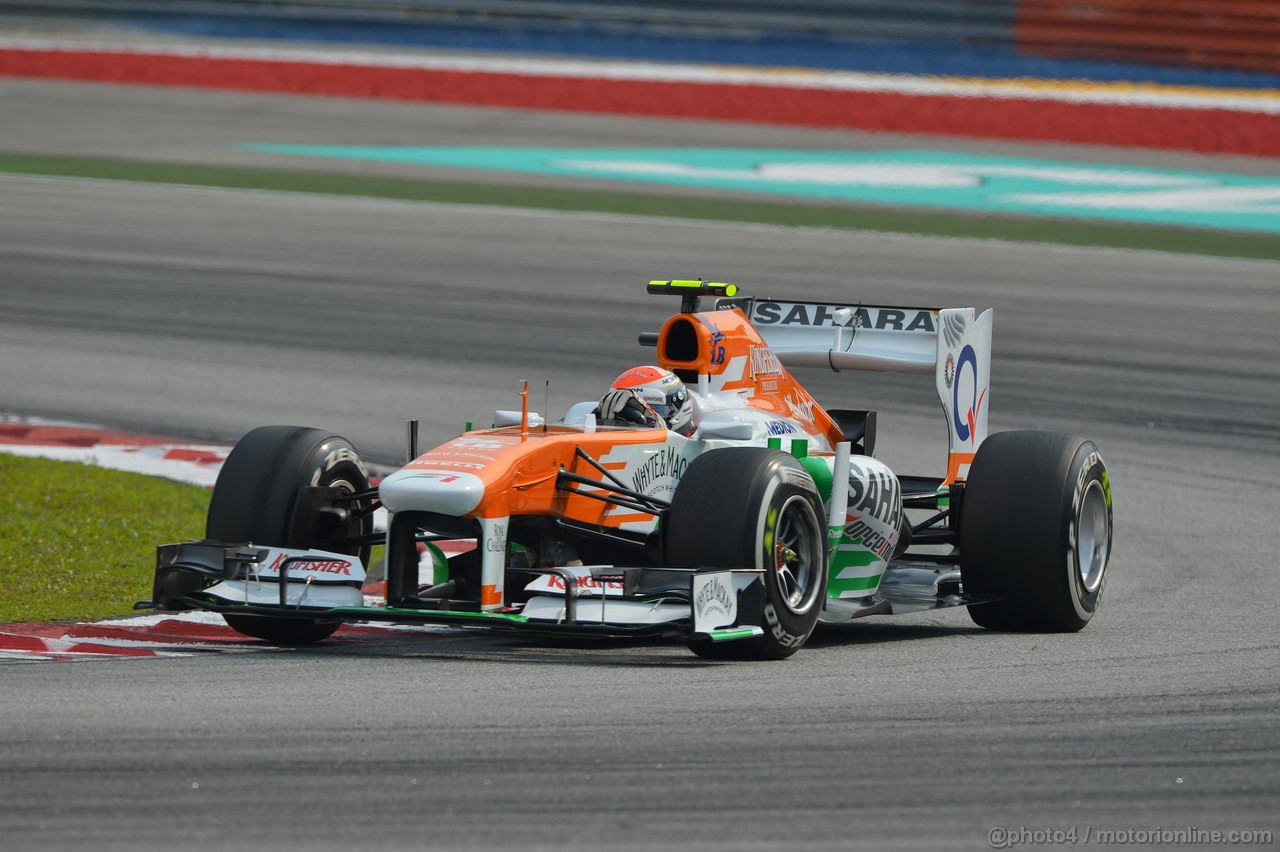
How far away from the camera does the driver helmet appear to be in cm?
856

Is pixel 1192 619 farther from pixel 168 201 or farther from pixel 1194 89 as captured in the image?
pixel 1194 89

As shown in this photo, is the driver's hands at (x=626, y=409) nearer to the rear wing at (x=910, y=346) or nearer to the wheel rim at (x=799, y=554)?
the wheel rim at (x=799, y=554)

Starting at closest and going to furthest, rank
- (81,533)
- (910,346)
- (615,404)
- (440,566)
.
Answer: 1. (440,566)
2. (615,404)
3. (910,346)
4. (81,533)

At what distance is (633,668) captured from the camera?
7520mm

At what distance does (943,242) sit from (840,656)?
1448 cm

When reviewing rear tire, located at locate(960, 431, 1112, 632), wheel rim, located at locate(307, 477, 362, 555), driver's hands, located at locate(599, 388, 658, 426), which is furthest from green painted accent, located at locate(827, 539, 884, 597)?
wheel rim, located at locate(307, 477, 362, 555)

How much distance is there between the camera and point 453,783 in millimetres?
5750

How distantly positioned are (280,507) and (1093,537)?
3.70 m

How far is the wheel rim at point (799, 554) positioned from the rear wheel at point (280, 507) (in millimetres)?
1822

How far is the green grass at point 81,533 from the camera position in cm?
920

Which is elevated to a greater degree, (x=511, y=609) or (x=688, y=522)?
(x=688, y=522)

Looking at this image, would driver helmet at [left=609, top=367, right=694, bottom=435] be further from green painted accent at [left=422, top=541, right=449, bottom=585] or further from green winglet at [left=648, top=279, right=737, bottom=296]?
green painted accent at [left=422, top=541, right=449, bottom=585]

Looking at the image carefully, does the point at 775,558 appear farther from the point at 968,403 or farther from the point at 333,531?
the point at 968,403

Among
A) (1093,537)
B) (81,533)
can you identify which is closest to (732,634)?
(1093,537)
